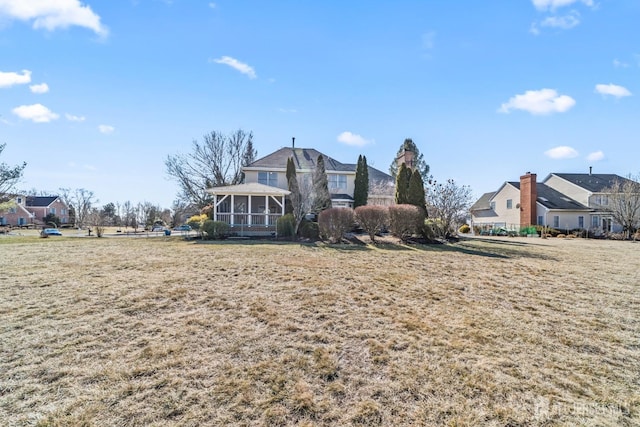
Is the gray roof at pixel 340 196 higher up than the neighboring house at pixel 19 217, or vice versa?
the gray roof at pixel 340 196

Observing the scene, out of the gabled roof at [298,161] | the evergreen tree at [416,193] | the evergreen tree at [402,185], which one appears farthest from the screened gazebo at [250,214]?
the evergreen tree at [416,193]

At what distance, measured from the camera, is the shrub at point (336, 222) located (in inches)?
571

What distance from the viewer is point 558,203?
32.6 m

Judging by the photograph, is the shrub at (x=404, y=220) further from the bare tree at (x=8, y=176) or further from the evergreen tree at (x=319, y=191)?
the bare tree at (x=8, y=176)

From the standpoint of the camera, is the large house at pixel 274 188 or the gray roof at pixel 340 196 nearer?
the large house at pixel 274 188

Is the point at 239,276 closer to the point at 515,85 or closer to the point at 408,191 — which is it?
the point at 408,191

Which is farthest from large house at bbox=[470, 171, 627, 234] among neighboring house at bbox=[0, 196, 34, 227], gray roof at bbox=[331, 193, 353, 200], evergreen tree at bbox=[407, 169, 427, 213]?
neighboring house at bbox=[0, 196, 34, 227]

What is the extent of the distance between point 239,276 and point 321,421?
16.5 feet

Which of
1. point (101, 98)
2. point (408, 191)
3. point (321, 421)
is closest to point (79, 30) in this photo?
point (101, 98)

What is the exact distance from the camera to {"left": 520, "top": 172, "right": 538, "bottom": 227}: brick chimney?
106 ft

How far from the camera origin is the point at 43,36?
9.17 meters

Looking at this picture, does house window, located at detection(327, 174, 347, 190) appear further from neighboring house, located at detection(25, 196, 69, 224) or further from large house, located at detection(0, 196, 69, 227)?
neighboring house, located at detection(25, 196, 69, 224)

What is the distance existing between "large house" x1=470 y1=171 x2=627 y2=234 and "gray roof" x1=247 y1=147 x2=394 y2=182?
13082 mm

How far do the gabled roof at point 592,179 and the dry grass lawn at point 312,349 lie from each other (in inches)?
1363
